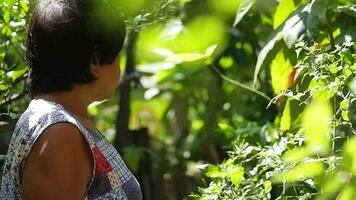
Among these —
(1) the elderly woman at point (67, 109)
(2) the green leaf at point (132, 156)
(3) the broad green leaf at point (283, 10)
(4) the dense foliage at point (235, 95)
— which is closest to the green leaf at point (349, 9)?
(4) the dense foliage at point (235, 95)

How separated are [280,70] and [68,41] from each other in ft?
3.36

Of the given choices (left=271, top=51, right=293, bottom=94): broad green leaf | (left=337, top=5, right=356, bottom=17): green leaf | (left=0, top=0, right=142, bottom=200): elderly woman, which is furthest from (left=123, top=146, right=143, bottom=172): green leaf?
(left=0, top=0, right=142, bottom=200): elderly woman

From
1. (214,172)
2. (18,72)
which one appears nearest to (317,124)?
(214,172)

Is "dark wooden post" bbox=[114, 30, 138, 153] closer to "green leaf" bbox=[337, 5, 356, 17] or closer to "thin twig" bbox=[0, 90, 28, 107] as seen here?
"thin twig" bbox=[0, 90, 28, 107]

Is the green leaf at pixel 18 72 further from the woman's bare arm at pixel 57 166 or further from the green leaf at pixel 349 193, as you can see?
the green leaf at pixel 349 193

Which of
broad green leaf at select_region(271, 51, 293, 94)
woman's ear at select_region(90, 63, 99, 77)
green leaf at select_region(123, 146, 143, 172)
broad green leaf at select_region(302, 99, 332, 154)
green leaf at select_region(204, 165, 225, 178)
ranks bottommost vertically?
green leaf at select_region(123, 146, 143, 172)

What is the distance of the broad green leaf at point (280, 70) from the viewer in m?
2.75

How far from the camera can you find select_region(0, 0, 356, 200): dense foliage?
6.24 ft

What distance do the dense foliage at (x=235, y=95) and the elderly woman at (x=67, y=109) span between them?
0.13 meters

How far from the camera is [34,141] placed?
72.8 inches

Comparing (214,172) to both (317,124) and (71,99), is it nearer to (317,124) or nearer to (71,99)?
(71,99)

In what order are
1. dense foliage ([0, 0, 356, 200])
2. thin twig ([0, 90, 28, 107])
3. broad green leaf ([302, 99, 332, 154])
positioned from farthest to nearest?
thin twig ([0, 90, 28, 107]), dense foliage ([0, 0, 356, 200]), broad green leaf ([302, 99, 332, 154])

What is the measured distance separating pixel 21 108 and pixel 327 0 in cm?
108

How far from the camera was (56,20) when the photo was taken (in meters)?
1.93
